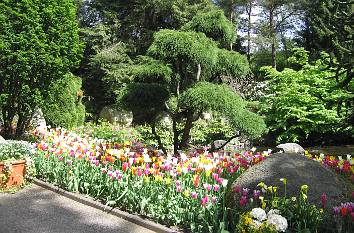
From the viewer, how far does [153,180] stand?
5.68m

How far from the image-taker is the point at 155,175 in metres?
5.51

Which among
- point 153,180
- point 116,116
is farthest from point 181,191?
point 116,116

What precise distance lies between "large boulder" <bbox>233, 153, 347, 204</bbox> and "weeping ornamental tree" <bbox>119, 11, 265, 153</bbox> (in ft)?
8.13

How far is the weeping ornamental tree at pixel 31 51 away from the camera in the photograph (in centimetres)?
915

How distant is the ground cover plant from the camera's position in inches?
157

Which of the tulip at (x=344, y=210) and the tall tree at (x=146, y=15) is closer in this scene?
the tulip at (x=344, y=210)

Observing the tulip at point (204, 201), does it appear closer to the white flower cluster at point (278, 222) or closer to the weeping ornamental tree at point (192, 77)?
the white flower cluster at point (278, 222)

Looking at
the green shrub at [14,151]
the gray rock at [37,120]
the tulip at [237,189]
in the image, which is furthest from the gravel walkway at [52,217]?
the gray rock at [37,120]

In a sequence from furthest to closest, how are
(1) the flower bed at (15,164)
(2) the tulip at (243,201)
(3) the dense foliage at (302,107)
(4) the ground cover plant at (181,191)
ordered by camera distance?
(3) the dense foliage at (302,107) < (1) the flower bed at (15,164) < (2) the tulip at (243,201) < (4) the ground cover plant at (181,191)

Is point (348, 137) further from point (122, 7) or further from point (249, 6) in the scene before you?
point (249, 6)

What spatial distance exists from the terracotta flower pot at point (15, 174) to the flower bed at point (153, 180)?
37 cm

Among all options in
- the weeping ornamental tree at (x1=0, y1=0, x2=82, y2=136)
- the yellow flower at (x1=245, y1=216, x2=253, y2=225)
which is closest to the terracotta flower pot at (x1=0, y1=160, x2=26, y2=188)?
the weeping ornamental tree at (x1=0, y1=0, x2=82, y2=136)

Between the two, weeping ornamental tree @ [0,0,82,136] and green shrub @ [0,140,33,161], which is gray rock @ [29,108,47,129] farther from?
green shrub @ [0,140,33,161]

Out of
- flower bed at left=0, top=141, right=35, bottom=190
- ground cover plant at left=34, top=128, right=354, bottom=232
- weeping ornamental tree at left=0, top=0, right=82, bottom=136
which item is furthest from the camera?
weeping ornamental tree at left=0, top=0, right=82, bottom=136
